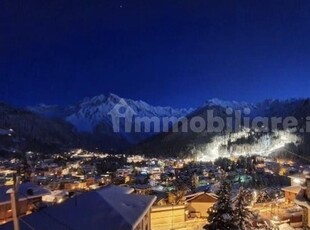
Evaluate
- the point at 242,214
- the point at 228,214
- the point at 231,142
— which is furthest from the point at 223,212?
the point at 231,142

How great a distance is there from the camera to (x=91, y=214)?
1219 cm

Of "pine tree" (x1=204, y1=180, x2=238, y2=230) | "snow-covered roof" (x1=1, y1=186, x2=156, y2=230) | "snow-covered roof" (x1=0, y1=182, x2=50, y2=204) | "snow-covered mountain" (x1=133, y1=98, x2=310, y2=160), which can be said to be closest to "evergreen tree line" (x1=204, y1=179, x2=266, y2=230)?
"pine tree" (x1=204, y1=180, x2=238, y2=230)

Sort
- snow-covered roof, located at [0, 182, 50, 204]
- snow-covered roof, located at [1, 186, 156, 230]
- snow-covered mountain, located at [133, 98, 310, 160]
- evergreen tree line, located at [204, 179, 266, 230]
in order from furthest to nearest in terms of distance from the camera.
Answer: snow-covered mountain, located at [133, 98, 310, 160] → snow-covered roof, located at [0, 182, 50, 204] → evergreen tree line, located at [204, 179, 266, 230] → snow-covered roof, located at [1, 186, 156, 230]

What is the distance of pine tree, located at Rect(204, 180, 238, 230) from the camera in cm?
1476

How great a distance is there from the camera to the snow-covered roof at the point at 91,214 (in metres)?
10.8

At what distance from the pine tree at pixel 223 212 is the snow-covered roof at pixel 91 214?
97.3 inches

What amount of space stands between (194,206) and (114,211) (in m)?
23.3

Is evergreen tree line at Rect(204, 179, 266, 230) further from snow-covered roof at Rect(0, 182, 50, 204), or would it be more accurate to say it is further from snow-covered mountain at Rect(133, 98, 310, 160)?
snow-covered mountain at Rect(133, 98, 310, 160)

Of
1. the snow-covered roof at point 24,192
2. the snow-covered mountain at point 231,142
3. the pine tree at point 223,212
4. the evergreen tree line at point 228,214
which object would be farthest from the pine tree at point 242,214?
the snow-covered mountain at point 231,142

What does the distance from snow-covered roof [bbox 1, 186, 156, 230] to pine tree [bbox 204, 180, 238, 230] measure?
2.47m

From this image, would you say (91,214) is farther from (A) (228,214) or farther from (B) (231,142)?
(B) (231,142)

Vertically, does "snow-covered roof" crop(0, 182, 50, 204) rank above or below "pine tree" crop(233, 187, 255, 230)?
below

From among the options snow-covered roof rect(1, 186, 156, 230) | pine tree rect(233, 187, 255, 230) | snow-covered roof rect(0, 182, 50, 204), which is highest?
snow-covered roof rect(1, 186, 156, 230)

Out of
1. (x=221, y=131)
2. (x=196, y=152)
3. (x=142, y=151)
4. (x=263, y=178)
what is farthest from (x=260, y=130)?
(x=263, y=178)
